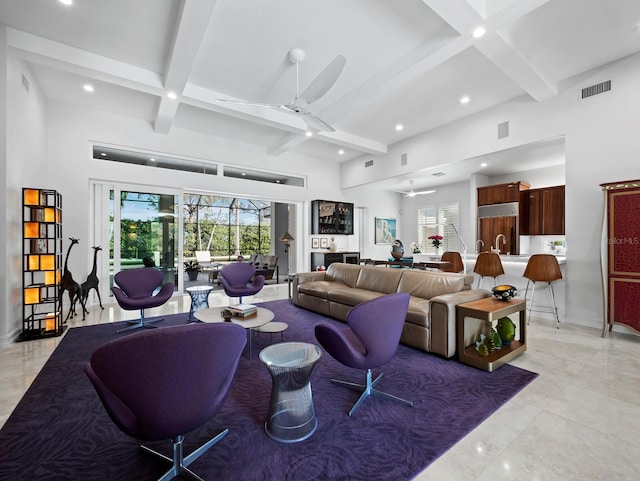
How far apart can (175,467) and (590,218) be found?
5.61 meters

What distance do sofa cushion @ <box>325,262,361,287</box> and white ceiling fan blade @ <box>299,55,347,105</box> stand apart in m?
2.82

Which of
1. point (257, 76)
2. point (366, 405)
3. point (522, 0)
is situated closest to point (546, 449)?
point (366, 405)

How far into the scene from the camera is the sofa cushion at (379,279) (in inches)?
176

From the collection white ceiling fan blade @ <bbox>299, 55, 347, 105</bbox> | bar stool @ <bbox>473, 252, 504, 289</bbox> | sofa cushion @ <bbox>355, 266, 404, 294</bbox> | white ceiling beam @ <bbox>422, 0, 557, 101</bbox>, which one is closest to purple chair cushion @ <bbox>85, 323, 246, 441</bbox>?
white ceiling fan blade @ <bbox>299, 55, 347, 105</bbox>

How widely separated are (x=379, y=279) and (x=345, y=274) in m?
0.83

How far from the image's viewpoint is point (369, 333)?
6.97ft

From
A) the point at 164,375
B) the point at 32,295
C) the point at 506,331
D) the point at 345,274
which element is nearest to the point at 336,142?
the point at 345,274

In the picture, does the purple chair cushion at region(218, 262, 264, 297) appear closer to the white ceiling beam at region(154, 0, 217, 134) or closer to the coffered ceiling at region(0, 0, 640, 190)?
the coffered ceiling at region(0, 0, 640, 190)

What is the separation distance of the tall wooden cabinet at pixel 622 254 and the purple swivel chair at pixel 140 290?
582 centimetres

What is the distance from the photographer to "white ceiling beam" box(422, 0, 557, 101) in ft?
9.47

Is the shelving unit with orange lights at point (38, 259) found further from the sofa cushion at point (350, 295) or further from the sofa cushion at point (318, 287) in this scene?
the sofa cushion at point (350, 295)

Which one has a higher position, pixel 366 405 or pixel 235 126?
pixel 235 126

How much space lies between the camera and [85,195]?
18.1 feet

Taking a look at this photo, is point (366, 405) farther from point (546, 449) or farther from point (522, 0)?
point (522, 0)
